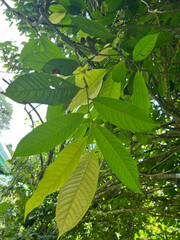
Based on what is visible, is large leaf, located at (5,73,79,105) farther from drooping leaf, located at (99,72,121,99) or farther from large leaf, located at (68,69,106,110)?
drooping leaf, located at (99,72,121,99)

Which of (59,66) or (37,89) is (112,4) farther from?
(37,89)

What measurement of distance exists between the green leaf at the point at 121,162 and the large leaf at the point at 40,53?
0.23 metres

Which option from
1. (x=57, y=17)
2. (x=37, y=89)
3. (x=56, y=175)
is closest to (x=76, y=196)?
(x=56, y=175)

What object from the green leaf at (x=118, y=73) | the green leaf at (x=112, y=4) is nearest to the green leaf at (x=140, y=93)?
the green leaf at (x=118, y=73)

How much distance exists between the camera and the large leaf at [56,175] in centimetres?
26

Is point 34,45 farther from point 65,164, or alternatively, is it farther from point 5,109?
point 5,109

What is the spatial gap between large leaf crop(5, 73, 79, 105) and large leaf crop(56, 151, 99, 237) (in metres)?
0.11

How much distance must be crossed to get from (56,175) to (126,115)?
0.13 metres

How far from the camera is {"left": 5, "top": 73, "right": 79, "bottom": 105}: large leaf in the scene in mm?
286

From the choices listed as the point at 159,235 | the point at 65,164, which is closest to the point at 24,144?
the point at 65,164

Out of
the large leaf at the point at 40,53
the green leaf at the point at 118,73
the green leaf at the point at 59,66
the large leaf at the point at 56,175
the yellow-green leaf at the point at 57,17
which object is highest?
the yellow-green leaf at the point at 57,17

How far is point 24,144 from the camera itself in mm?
277

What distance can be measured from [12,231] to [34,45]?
1362 mm

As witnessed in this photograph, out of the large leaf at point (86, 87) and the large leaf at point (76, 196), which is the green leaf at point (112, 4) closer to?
the large leaf at point (86, 87)
